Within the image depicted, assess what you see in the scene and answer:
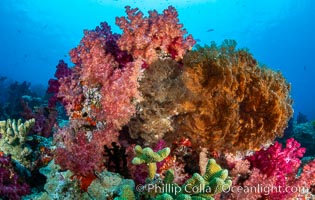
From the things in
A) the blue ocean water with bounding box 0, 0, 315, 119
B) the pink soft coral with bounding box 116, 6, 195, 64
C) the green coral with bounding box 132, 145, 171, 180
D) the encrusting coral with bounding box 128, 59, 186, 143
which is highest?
the blue ocean water with bounding box 0, 0, 315, 119

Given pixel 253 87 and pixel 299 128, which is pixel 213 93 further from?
pixel 299 128

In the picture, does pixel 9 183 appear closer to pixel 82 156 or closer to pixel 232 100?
pixel 82 156

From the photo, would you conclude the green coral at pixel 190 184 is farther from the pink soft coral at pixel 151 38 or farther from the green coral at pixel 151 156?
the pink soft coral at pixel 151 38

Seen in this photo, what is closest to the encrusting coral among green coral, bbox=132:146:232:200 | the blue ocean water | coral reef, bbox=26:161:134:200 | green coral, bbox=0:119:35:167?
coral reef, bbox=26:161:134:200

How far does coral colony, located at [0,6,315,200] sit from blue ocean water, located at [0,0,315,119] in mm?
64621

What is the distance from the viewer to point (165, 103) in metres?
4.57

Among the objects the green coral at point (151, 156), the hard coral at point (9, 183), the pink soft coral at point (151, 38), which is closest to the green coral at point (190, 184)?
the green coral at point (151, 156)

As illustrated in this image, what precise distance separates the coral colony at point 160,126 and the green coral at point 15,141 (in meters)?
0.02

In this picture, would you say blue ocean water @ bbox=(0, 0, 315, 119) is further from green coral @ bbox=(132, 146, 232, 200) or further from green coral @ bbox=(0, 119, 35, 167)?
green coral @ bbox=(132, 146, 232, 200)

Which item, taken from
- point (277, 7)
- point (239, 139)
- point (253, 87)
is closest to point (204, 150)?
point (239, 139)

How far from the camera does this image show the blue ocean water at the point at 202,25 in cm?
8431

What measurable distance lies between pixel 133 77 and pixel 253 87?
205 centimetres

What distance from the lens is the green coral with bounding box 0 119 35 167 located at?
4988mm

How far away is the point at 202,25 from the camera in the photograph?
332 ft
